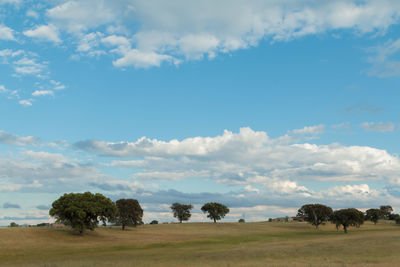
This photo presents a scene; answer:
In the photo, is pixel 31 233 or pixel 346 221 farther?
pixel 346 221

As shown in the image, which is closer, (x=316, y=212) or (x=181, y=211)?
(x=316, y=212)

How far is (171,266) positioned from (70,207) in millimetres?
55346

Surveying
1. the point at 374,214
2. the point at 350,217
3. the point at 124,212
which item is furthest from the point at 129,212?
the point at 374,214

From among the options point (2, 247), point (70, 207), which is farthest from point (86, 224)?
point (2, 247)

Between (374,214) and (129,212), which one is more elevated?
(129,212)

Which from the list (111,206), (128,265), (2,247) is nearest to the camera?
(128,265)

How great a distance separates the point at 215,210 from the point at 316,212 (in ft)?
152

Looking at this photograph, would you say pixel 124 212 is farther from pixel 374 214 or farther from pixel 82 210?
pixel 374 214

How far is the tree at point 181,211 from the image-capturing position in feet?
536

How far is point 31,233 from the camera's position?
3093 inches

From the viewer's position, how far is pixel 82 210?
79.9 m

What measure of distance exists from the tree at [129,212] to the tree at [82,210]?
913 inches

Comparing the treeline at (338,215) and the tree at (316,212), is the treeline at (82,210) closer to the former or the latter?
the treeline at (338,215)

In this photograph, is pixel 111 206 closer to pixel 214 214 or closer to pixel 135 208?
pixel 135 208
